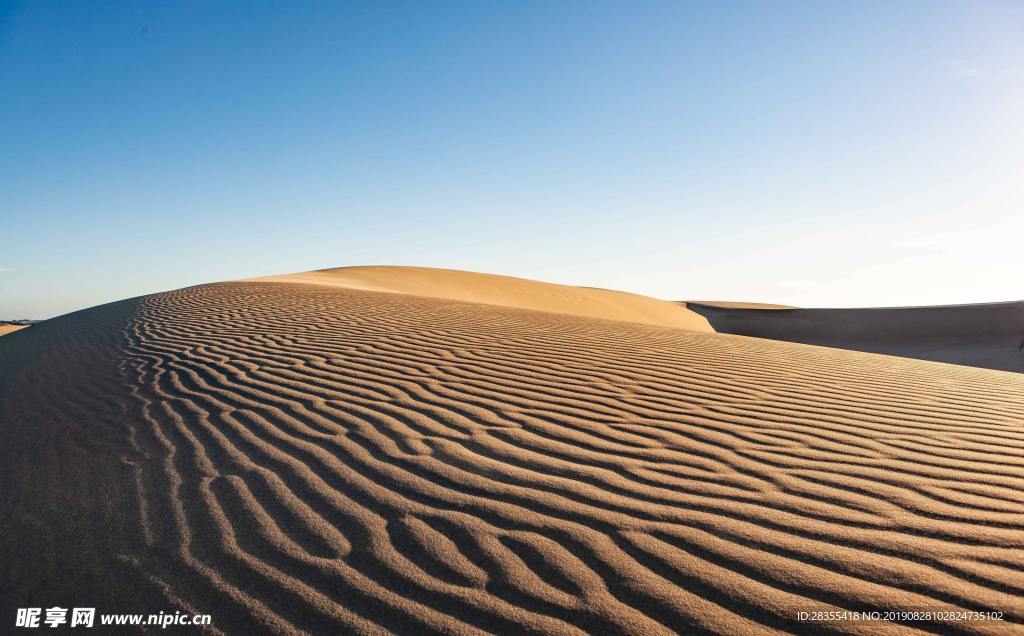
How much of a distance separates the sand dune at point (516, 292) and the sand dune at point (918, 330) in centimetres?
418

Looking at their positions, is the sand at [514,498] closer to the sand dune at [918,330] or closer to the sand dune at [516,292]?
the sand dune at [918,330]

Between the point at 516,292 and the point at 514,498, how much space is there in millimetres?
23716

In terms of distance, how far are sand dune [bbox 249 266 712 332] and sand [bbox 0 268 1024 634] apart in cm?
1687

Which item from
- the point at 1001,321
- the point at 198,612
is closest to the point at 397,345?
the point at 198,612

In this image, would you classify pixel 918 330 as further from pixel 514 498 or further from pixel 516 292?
pixel 514 498

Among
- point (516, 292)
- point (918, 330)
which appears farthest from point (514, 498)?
point (918, 330)

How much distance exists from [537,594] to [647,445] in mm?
1484

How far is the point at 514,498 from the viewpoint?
8.80ft

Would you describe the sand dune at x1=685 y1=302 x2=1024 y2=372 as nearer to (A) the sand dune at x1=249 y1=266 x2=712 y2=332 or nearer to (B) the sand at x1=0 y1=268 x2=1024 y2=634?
(A) the sand dune at x1=249 y1=266 x2=712 y2=332

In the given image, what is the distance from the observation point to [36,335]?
11055 mm

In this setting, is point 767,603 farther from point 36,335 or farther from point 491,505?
point 36,335

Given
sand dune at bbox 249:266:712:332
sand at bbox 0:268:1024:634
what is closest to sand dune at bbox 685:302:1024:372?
sand dune at bbox 249:266:712:332

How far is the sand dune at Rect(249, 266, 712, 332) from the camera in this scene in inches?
904

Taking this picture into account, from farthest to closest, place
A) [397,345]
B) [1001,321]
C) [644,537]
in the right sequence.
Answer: [1001,321], [397,345], [644,537]
